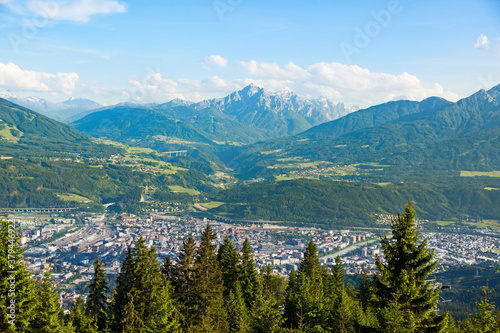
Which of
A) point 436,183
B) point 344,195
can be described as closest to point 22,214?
point 344,195

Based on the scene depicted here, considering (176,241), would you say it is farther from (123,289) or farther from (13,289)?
(13,289)

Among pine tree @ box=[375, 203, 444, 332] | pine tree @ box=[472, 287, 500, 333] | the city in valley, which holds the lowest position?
the city in valley

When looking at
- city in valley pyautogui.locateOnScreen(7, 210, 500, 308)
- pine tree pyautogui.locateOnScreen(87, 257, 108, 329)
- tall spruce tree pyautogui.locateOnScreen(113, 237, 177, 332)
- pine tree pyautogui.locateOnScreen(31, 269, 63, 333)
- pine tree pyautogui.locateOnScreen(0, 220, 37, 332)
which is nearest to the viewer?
pine tree pyautogui.locateOnScreen(0, 220, 37, 332)

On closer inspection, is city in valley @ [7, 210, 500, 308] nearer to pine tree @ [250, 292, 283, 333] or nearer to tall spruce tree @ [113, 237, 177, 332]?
tall spruce tree @ [113, 237, 177, 332]

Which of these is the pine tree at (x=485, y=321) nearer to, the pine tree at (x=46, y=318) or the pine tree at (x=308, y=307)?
the pine tree at (x=308, y=307)

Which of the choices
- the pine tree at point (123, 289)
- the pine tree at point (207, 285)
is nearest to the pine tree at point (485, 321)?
the pine tree at point (207, 285)

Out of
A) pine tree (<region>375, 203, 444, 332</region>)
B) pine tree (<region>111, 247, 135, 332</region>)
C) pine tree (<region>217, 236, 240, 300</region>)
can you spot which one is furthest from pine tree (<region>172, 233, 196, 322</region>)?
pine tree (<region>375, 203, 444, 332</region>)
